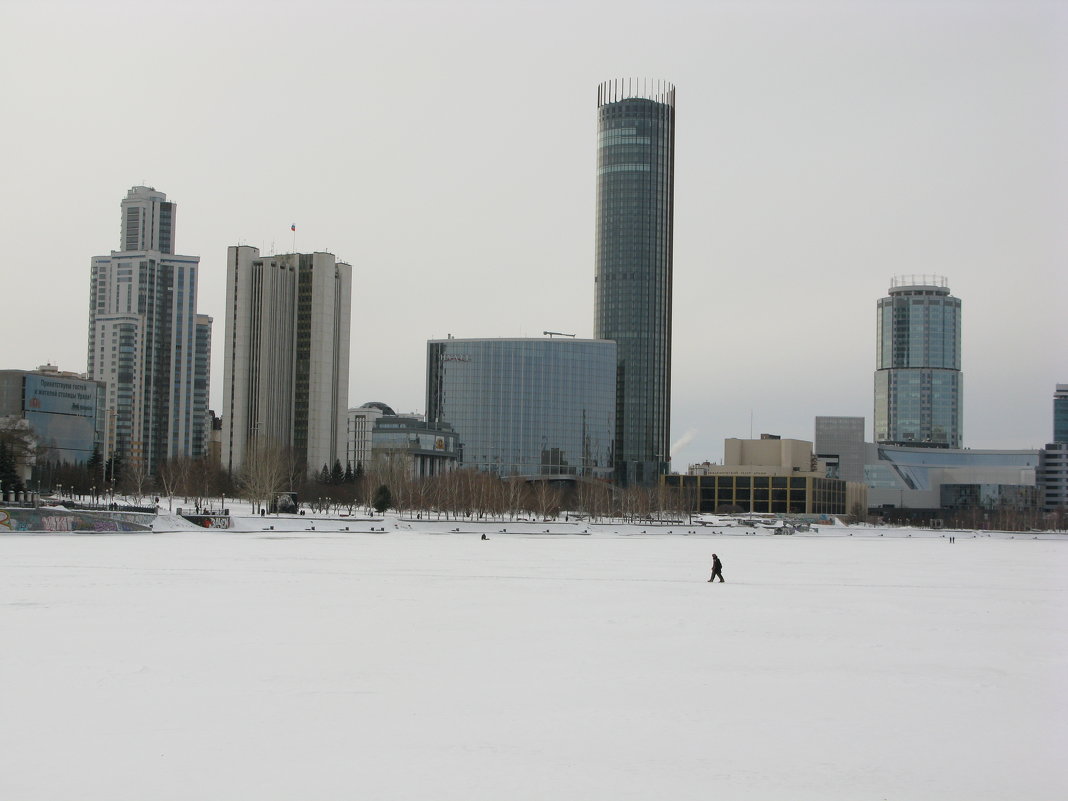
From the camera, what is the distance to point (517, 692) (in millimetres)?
19297

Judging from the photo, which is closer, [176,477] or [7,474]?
[7,474]

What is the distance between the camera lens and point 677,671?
859 inches

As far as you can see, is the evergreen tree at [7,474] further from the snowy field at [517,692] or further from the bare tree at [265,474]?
the snowy field at [517,692]

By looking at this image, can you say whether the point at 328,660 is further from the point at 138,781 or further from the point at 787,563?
the point at 787,563

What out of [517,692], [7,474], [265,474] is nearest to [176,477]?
[265,474]

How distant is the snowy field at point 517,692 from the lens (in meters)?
14.0

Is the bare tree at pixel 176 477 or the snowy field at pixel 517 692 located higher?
the bare tree at pixel 176 477

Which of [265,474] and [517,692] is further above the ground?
[265,474]

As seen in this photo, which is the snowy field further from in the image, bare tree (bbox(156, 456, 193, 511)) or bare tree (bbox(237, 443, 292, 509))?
bare tree (bbox(156, 456, 193, 511))

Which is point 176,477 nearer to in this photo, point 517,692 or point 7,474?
point 7,474

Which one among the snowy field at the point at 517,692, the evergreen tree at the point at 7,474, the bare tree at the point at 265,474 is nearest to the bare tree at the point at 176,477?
the bare tree at the point at 265,474

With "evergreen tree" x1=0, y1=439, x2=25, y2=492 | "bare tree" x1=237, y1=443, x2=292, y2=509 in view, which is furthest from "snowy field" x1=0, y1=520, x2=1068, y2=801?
"bare tree" x1=237, y1=443, x2=292, y2=509

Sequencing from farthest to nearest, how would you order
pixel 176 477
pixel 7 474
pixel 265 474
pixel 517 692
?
pixel 176 477 → pixel 265 474 → pixel 7 474 → pixel 517 692

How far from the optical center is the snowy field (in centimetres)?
1398
